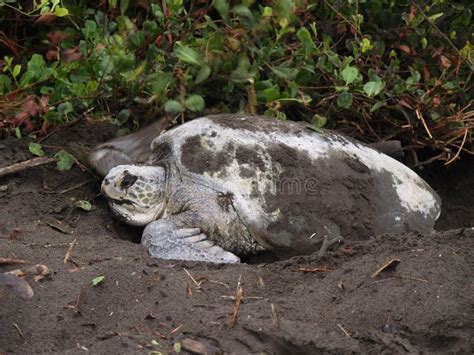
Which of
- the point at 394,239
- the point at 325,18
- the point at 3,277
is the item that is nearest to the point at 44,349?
the point at 3,277

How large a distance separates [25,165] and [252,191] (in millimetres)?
972

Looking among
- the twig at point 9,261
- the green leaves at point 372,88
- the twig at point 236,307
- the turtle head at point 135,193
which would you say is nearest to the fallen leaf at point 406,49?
the green leaves at point 372,88

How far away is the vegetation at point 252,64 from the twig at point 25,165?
0.20 metres

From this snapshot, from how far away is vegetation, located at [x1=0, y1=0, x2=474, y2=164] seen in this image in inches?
153

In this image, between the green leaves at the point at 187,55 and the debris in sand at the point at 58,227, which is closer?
the debris in sand at the point at 58,227

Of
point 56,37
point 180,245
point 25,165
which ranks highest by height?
point 56,37

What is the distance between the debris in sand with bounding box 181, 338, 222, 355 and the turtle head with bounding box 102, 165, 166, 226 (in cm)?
140

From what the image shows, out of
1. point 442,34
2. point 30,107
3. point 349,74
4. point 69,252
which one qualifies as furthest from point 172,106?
point 442,34

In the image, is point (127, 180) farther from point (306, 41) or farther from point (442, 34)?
point (442, 34)

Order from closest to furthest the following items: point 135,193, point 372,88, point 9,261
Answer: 1. point 9,261
2. point 135,193
3. point 372,88

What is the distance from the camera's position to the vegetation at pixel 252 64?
389 centimetres

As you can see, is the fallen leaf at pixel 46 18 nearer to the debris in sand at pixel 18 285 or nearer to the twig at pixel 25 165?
Answer: the twig at pixel 25 165

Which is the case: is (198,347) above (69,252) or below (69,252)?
above

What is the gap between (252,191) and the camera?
3486mm
